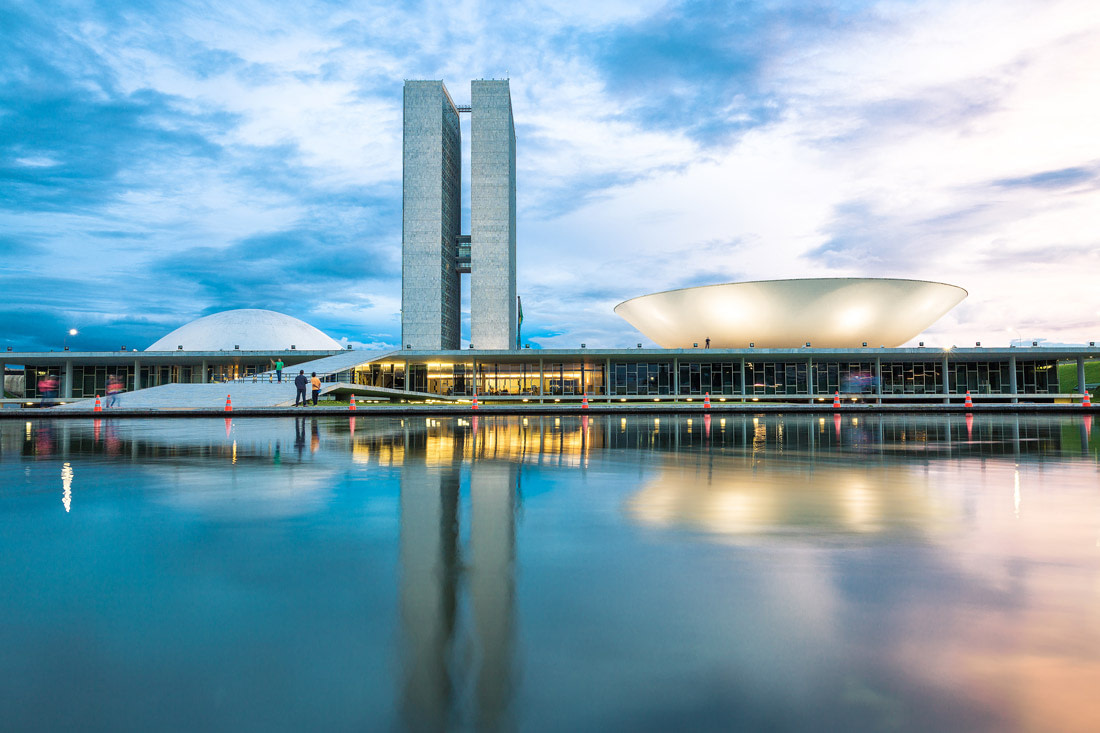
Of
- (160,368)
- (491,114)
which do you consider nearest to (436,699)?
(160,368)

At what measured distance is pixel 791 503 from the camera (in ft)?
18.8

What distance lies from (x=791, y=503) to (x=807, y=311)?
1799 inches

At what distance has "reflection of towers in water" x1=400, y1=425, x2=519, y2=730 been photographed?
6.98 feet

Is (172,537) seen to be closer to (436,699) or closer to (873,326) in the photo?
(436,699)

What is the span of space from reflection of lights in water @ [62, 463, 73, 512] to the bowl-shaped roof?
146 ft

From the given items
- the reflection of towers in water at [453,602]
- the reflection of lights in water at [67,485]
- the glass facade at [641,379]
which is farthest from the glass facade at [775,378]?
the reflection of lights in water at [67,485]

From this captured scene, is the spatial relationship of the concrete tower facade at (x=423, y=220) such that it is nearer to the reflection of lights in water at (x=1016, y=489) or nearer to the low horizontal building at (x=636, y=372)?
the low horizontal building at (x=636, y=372)

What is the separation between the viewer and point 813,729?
192 cm

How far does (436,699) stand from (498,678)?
0.25 m

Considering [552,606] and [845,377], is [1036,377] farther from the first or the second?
[552,606]

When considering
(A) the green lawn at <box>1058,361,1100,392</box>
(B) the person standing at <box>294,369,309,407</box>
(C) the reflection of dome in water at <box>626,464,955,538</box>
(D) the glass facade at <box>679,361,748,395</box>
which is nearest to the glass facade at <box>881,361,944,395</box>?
(D) the glass facade at <box>679,361,748,395</box>

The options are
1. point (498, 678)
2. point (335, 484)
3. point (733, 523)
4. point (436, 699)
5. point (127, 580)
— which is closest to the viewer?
point (436, 699)

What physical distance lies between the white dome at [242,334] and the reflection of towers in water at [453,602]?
67.5 m

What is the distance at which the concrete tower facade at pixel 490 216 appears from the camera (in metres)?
73.8
